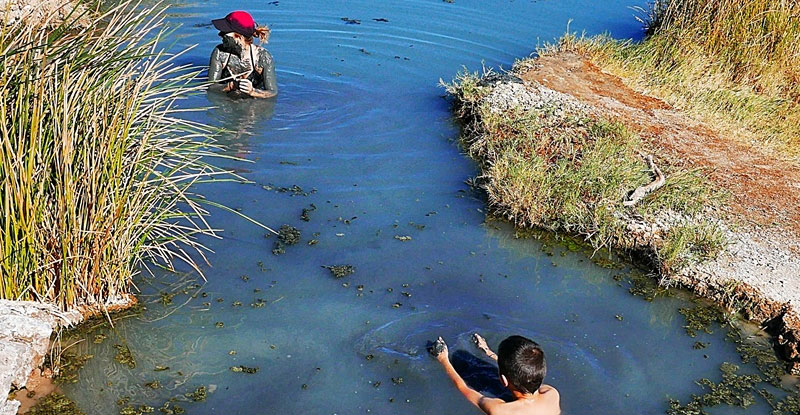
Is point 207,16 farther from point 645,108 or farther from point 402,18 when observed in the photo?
point 645,108

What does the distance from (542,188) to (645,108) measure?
8.97 ft

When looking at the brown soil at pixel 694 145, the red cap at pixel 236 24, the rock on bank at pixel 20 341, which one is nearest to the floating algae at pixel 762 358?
the brown soil at pixel 694 145

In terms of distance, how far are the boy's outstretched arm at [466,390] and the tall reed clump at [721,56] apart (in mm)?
5379

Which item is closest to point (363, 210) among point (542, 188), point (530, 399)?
point (542, 188)

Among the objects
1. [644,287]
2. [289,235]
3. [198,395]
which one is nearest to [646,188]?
[644,287]

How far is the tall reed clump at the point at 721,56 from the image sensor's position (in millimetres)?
8875

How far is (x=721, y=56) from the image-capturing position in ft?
30.9

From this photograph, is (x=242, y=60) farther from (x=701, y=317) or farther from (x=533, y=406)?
(x=533, y=406)

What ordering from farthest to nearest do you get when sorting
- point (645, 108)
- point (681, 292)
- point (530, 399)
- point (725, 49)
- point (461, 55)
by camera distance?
point (461, 55), point (725, 49), point (645, 108), point (681, 292), point (530, 399)

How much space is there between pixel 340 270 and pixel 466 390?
4.64 ft

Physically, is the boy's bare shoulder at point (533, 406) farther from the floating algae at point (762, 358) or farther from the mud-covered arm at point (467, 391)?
the floating algae at point (762, 358)

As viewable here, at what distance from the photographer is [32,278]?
4.14 metres

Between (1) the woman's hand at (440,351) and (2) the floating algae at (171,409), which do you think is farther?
(1) the woman's hand at (440,351)

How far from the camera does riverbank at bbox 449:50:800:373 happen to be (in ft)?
17.9
